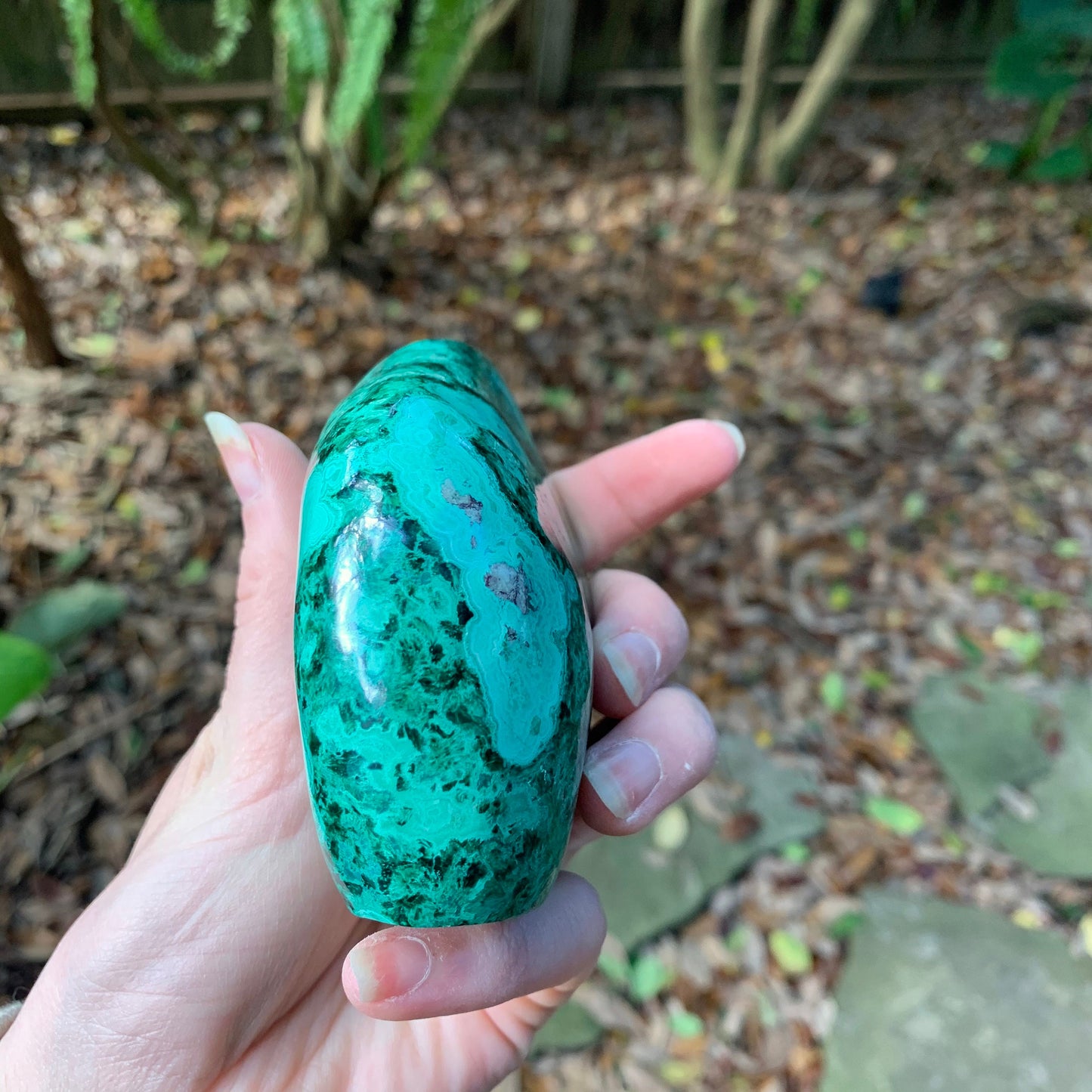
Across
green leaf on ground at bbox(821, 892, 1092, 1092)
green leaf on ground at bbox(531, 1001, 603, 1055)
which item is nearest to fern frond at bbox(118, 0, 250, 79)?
green leaf on ground at bbox(531, 1001, 603, 1055)

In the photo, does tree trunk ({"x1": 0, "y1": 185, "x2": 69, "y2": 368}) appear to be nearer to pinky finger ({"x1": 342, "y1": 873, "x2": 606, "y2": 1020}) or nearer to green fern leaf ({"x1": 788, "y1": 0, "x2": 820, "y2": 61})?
pinky finger ({"x1": 342, "y1": 873, "x2": 606, "y2": 1020})

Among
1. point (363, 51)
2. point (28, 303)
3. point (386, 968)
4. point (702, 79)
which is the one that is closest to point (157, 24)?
point (363, 51)

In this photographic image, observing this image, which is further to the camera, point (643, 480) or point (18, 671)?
point (643, 480)

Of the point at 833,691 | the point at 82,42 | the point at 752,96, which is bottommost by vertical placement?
the point at 833,691

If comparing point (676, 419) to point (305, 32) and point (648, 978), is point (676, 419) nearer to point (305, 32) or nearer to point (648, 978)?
point (305, 32)

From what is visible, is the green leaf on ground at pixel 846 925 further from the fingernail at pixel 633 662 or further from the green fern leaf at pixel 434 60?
the green fern leaf at pixel 434 60

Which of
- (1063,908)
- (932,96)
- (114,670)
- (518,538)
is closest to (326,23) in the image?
(114,670)

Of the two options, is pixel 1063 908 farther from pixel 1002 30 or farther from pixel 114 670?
pixel 1002 30
